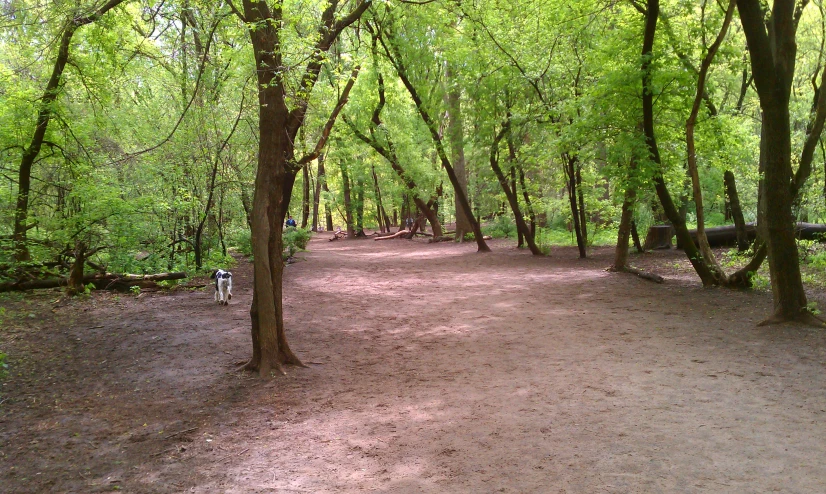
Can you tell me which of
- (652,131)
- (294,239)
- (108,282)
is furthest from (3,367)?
(294,239)

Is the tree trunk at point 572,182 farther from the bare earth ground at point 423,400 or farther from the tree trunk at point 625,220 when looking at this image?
the bare earth ground at point 423,400

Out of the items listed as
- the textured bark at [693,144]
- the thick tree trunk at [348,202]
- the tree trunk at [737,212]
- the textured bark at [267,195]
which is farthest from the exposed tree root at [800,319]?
the thick tree trunk at [348,202]

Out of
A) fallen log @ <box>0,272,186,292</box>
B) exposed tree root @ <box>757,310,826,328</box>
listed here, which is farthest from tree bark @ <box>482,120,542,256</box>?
exposed tree root @ <box>757,310,826,328</box>

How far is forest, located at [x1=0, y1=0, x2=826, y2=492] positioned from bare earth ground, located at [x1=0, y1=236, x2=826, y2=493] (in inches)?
15.6

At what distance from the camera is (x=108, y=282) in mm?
11820

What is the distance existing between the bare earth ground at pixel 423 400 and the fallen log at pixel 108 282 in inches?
15.1

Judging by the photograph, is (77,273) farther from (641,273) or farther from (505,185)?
(505,185)

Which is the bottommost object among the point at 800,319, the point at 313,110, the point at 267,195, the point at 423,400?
the point at 423,400

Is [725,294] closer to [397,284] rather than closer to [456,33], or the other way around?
[397,284]

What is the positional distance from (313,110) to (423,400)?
7.02 meters

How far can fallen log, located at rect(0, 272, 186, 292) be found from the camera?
10.7 meters

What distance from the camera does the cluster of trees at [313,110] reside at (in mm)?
7812

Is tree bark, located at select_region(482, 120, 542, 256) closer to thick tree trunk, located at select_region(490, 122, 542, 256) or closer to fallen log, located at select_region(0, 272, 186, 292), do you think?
thick tree trunk, located at select_region(490, 122, 542, 256)

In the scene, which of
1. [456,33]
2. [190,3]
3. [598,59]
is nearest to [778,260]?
[598,59]
